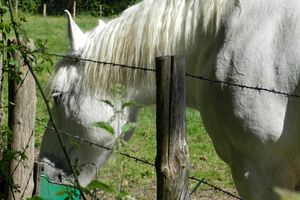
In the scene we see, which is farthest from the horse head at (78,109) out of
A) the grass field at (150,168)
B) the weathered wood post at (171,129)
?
the weathered wood post at (171,129)

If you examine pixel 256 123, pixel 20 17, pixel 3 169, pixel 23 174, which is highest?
pixel 20 17

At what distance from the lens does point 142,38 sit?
3346 mm

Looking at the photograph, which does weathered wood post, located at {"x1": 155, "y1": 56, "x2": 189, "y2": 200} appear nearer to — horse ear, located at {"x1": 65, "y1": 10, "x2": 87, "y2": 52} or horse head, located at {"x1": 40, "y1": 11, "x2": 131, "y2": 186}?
horse head, located at {"x1": 40, "y1": 11, "x2": 131, "y2": 186}

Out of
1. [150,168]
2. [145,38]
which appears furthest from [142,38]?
[150,168]

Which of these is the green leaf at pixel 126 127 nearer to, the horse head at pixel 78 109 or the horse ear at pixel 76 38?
the horse head at pixel 78 109

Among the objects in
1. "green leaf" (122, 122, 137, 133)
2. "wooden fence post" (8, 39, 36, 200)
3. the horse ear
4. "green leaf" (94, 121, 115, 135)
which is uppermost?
the horse ear

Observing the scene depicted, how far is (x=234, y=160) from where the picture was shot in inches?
118

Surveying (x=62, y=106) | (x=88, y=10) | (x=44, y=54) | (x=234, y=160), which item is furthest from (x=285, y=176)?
(x=88, y=10)

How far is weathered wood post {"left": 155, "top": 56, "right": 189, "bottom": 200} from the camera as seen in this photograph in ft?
7.32

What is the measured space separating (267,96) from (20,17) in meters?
1.06

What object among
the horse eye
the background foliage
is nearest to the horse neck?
the horse eye

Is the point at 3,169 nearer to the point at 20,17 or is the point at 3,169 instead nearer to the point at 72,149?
the point at 20,17

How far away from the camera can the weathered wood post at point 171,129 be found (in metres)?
2.23

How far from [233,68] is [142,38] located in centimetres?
61
